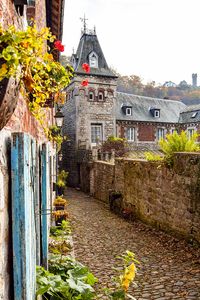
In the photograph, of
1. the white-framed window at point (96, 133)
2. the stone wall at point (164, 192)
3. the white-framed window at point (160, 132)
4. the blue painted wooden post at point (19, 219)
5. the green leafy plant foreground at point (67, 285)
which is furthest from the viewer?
the white-framed window at point (160, 132)

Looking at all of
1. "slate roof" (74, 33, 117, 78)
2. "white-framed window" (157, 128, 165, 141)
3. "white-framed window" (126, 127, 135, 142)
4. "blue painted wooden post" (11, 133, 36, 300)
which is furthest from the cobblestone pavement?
"white-framed window" (157, 128, 165, 141)

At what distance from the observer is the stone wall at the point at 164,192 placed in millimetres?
6836

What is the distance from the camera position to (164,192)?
26.8 feet

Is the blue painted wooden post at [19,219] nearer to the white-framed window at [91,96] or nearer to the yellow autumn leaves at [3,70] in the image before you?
the yellow autumn leaves at [3,70]

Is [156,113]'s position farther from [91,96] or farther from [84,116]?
[84,116]

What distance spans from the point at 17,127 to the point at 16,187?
2.43ft

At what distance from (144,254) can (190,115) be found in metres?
22.6

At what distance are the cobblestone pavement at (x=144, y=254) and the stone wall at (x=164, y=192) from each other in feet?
1.35

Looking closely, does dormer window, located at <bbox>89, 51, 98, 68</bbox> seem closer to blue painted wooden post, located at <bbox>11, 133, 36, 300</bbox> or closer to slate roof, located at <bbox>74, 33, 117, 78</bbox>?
slate roof, located at <bbox>74, 33, 117, 78</bbox>

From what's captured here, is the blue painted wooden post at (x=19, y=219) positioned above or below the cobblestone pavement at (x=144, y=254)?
above

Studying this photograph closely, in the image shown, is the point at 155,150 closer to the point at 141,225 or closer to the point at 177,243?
the point at 141,225

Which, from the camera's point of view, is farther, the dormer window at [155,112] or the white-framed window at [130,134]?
the dormer window at [155,112]

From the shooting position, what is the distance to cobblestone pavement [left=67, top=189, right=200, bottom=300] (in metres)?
4.72

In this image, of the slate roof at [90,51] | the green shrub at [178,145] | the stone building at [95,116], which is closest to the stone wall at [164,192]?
the green shrub at [178,145]
